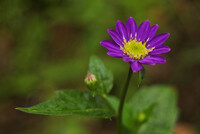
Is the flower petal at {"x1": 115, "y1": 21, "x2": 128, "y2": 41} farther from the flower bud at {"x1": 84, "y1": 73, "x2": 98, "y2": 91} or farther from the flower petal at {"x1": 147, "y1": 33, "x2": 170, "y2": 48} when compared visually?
the flower bud at {"x1": 84, "y1": 73, "x2": 98, "y2": 91}

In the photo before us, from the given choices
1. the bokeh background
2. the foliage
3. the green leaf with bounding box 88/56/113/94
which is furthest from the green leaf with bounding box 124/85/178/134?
the bokeh background

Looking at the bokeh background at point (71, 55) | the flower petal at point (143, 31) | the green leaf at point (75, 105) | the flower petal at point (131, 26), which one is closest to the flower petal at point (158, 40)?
the flower petal at point (143, 31)

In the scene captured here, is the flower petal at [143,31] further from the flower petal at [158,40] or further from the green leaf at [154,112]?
the green leaf at [154,112]

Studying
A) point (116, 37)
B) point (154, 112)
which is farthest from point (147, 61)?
point (154, 112)

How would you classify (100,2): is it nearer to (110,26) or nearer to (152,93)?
(110,26)

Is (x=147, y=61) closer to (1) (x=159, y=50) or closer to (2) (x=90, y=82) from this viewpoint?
(1) (x=159, y=50)
